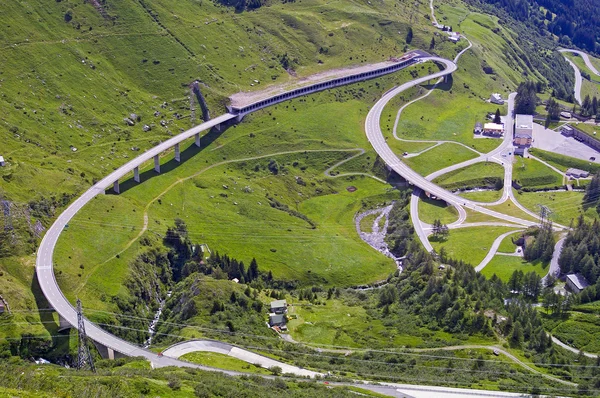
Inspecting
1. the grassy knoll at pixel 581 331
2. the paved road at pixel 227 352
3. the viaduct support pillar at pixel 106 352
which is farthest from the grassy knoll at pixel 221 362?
the grassy knoll at pixel 581 331

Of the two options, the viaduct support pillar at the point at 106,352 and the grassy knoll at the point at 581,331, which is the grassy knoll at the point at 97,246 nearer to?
the viaduct support pillar at the point at 106,352

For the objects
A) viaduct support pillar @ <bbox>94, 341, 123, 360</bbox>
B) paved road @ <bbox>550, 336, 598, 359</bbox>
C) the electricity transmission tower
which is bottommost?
paved road @ <bbox>550, 336, 598, 359</bbox>

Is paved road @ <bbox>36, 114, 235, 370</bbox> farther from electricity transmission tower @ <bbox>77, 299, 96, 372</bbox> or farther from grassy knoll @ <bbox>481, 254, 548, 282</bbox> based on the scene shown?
grassy knoll @ <bbox>481, 254, 548, 282</bbox>

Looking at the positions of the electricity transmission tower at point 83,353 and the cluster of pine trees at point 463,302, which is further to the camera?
the cluster of pine trees at point 463,302

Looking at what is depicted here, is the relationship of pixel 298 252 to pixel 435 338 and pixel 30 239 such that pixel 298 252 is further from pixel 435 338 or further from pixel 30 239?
pixel 30 239

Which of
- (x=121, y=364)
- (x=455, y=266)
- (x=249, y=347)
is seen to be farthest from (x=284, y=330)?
(x=455, y=266)

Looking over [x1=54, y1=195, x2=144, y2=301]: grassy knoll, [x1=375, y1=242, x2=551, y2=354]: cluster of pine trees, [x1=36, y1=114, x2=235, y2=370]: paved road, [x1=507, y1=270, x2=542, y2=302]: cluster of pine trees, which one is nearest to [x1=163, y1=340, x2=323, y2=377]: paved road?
Answer: [x1=36, y1=114, x2=235, y2=370]: paved road

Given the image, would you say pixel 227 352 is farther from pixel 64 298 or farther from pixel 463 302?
pixel 463 302
